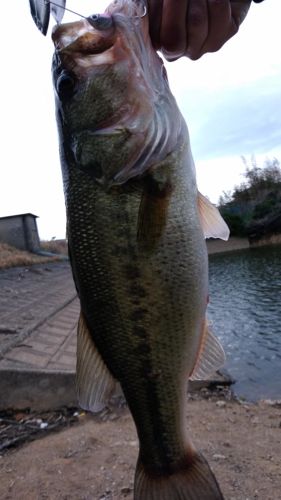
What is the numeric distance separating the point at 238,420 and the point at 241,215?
53.0 metres

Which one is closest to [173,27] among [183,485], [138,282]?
[138,282]

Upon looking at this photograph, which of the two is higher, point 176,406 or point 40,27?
point 40,27

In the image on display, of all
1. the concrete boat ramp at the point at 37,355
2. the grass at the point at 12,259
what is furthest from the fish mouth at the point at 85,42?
the grass at the point at 12,259

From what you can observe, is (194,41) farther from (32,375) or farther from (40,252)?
(40,252)

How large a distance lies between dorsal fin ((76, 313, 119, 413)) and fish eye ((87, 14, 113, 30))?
50.6 inches

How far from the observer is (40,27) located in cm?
200

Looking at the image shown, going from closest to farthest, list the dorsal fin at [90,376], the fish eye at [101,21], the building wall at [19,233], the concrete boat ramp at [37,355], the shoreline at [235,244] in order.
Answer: the fish eye at [101,21] → the dorsal fin at [90,376] → the concrete boat ramp at [37,355] → the building wall at [19,233] → the shoreline at [235,244]

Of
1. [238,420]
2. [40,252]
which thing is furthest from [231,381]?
[40,252]

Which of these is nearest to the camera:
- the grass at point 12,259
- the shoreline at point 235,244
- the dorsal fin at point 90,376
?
the dorsal fin at point 90,376

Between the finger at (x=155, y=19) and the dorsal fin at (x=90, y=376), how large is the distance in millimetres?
1329

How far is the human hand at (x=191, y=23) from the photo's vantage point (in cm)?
205

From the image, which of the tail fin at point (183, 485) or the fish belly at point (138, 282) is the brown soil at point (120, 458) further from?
the fish belly at point (138, 282)

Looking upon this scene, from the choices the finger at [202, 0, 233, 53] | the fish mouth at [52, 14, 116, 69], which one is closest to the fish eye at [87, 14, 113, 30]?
the fish mouth at [52, 14, 116, 69]

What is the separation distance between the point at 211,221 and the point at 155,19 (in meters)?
0.97
